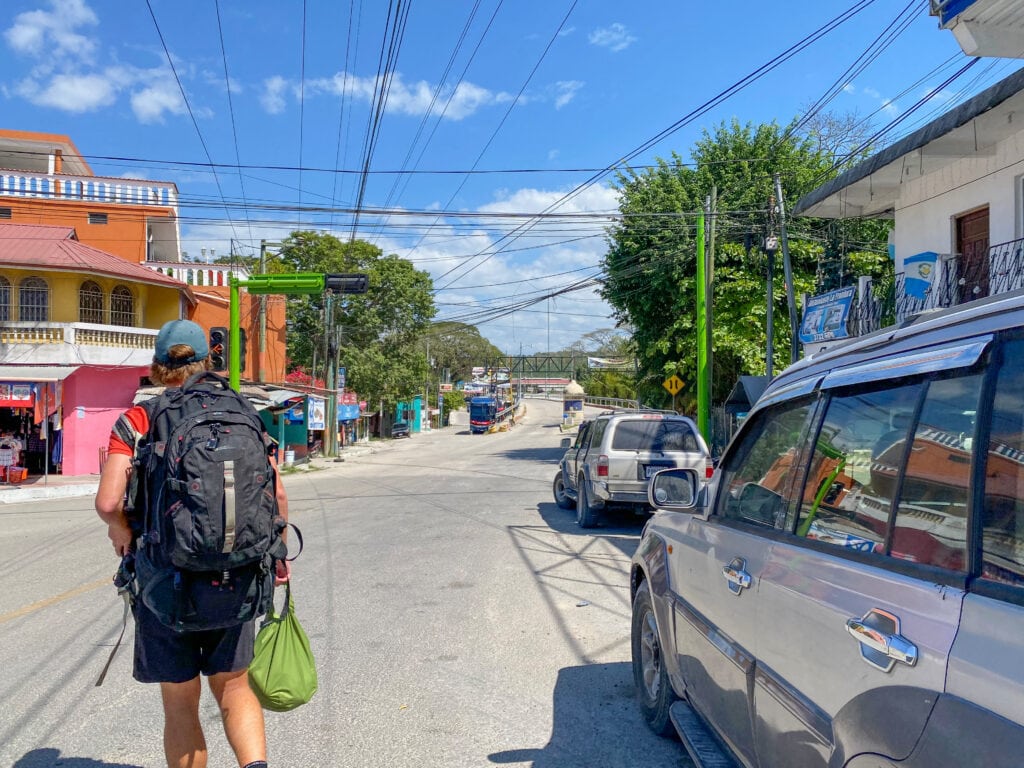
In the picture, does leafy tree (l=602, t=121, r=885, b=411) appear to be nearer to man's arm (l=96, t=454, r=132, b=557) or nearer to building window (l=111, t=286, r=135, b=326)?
building window (l=111, t=286, r=135, b=326)

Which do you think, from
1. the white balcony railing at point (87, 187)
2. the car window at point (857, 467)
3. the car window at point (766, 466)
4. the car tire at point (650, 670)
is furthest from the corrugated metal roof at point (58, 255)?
the car window at point (857, 467)

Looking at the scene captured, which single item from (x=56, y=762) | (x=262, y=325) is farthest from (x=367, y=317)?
(x=56, y=762)

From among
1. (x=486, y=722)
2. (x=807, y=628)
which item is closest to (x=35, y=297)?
(x=486, y=722)

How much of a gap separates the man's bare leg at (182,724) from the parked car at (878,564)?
6.40 feet

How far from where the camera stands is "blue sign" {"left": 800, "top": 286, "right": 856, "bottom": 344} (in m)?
15.3

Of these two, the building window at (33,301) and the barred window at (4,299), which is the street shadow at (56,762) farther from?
the barred window at (4,299)

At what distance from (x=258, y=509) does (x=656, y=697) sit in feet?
8.36

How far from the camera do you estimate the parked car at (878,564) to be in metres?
1.64

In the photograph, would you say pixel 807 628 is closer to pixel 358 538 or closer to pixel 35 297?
pixel 358 538

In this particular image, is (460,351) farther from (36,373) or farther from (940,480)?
(940,480)

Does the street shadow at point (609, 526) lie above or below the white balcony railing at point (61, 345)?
below

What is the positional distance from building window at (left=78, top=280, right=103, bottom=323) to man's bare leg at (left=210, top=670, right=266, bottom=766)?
22.0 metres

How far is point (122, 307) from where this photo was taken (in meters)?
23.6

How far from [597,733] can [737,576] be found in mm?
1905
